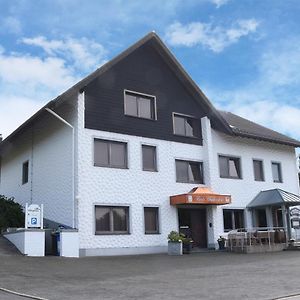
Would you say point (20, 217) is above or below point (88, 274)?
above

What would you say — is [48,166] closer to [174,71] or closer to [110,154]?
[110,154]

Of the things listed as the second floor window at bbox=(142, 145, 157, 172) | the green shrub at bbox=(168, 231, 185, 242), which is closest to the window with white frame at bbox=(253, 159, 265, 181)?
the second floor window at bbox=(142, 145, 157, 172)

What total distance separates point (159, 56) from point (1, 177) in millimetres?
13132

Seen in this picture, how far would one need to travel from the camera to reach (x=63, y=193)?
2130 centimetres

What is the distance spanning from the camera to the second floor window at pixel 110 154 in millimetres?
21267

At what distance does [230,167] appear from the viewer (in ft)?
88.7

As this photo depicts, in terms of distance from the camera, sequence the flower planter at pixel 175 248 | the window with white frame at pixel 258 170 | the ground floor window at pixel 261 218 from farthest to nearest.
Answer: the window with white frame at pixel 258 170 → the ground floor window at pixel 261 218 → the flower planter at pixel 175 248

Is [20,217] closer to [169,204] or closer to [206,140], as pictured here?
[169,204]

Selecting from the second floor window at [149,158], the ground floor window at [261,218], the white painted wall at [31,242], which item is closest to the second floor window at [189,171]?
the second floor window at [149,158]

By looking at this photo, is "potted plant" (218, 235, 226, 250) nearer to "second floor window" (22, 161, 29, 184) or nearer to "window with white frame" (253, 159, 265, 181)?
"window with white frame" (253, 159, 265, 181)

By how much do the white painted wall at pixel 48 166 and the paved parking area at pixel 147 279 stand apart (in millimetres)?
4812

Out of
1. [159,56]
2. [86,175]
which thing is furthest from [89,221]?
[159,56]

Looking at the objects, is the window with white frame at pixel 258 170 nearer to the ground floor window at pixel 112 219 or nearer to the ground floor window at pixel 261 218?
the ground floor window at pixel 261 218

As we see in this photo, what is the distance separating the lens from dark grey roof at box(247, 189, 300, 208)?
25219mm
